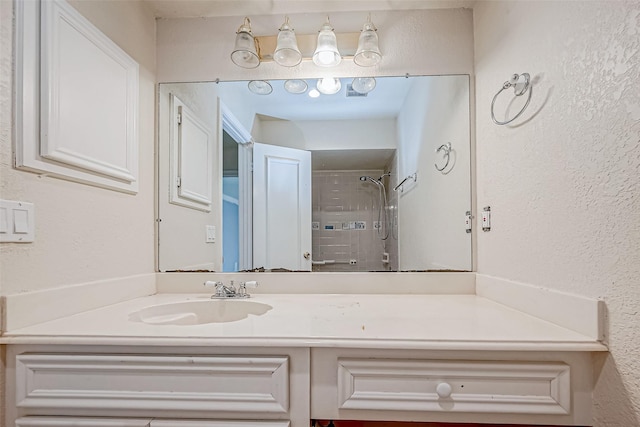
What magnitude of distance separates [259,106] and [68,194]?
2.93 feet

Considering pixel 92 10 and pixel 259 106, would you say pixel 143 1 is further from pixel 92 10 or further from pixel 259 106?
pixel 259 106

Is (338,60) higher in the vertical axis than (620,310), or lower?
higher

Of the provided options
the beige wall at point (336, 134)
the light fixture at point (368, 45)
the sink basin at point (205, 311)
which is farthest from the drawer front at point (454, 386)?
the light fixture at point (368, 45)

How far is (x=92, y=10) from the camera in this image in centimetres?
115

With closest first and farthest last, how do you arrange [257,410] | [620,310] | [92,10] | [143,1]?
[620,310], [257,410], [92,10], [143,1]

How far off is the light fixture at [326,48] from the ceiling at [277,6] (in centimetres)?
12

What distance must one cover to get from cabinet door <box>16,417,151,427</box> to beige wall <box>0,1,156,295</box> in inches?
13.8

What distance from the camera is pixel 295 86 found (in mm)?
1565

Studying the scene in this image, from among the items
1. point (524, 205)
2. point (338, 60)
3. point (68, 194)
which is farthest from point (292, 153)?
point (524, 205)

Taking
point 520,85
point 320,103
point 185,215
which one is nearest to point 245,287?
point 185,215

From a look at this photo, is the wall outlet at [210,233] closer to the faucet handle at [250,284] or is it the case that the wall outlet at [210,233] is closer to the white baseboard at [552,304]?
the faucet handle at [250,284]

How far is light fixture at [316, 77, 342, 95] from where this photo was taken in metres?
1.55

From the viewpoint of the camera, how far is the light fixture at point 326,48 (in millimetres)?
1441

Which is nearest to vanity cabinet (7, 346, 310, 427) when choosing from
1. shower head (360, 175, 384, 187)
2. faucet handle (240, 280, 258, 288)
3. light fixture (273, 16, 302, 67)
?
faucet handle (240, 280, 258, 288)
